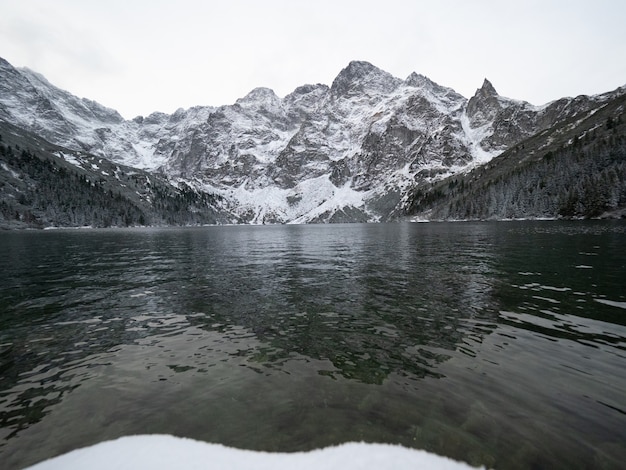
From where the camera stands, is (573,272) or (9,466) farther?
(573,272)

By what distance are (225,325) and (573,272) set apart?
30488mm

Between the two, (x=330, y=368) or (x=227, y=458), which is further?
(x=330, y=368)

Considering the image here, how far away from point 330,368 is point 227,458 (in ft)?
17.7

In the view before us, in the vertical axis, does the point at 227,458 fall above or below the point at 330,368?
above

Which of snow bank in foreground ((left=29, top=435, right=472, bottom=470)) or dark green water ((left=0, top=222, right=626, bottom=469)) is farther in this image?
dark green water ((left=0, top=222, right=626, bottom=469))

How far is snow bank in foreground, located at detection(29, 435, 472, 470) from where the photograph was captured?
688 cm

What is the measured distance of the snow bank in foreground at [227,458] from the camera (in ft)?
22.6

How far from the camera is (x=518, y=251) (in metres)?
45.1

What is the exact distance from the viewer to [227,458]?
7.21 metres

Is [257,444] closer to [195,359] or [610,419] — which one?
[195,359]

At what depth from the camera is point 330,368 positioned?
11.9 m

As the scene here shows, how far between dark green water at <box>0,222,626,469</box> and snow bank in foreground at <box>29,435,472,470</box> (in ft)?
1.31

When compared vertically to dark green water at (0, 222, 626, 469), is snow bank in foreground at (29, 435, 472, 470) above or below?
above

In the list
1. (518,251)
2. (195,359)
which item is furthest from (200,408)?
(518,251)
